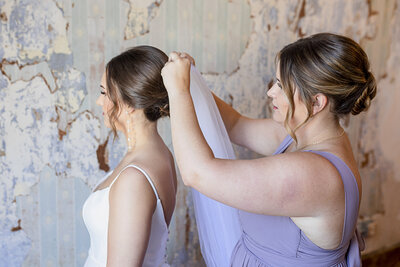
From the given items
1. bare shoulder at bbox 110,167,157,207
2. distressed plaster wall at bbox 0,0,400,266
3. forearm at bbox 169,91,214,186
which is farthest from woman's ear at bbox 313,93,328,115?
distressed plaster wall at bbox 0,0,400,266

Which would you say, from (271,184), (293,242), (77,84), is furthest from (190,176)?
(77,84)

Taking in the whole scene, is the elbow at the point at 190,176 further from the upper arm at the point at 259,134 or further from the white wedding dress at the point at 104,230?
the upper arm at the point at 259,134

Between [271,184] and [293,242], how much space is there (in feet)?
0.98

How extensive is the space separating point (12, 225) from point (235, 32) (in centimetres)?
161

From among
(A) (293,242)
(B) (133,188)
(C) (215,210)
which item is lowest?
(C) (215,210)

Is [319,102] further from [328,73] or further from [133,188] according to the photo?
[133,188]

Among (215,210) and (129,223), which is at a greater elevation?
(129,223)

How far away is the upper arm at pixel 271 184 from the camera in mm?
1009

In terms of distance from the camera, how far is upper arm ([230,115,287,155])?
5.61 ft

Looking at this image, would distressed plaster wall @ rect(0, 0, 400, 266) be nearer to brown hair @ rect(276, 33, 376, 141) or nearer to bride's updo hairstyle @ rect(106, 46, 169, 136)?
bride's updo hairstyle @ rect(106, 46, 169, 136)

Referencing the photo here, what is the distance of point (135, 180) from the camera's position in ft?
4.01

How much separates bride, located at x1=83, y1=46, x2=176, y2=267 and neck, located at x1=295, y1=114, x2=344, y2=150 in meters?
0.51

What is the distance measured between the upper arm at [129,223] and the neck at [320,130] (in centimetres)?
57

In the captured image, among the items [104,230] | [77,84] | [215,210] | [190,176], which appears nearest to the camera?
[190,176]
